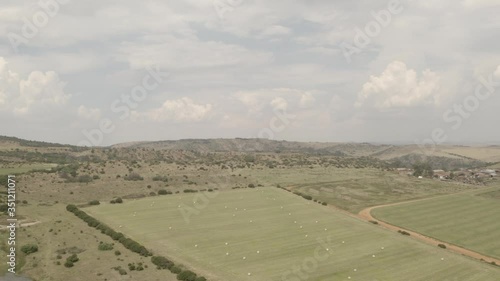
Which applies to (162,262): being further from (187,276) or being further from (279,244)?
(279,244)

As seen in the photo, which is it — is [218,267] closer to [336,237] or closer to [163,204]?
[336,237]

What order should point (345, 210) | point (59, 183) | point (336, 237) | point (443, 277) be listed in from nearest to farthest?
point (443, 277) → point (336, 237) → point (345, 210) → point (59, 183)

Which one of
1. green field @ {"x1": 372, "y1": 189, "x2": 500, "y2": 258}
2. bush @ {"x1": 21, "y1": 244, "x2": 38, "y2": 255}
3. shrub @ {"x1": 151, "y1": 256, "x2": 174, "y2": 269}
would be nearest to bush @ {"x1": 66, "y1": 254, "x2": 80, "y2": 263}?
bush @ {"x1": 21, "y1": 244, "x2": 38, "y2": 255}

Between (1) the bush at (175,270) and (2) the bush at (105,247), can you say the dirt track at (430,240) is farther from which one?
(2) the bush at (105,247)

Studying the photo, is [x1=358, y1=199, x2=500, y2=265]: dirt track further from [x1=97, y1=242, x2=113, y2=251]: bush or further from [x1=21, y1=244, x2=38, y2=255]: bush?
[x1=21, y1=244, x2=38, y2=255]: bush

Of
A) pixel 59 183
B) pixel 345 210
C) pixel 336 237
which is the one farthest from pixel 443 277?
pixel 59 183
